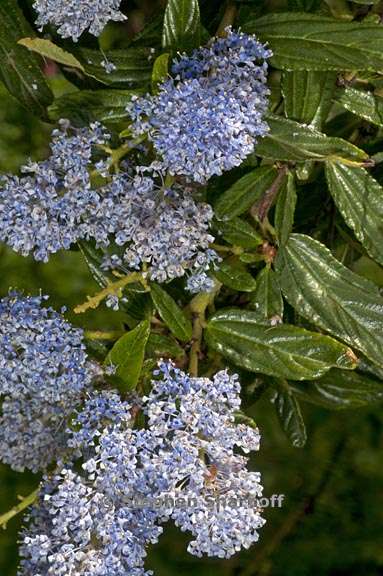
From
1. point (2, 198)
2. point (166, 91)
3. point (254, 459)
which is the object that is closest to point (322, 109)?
point (166, 91)

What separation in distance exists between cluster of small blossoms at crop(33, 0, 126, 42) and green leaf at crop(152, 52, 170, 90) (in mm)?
44

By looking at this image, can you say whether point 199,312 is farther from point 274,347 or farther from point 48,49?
point 48,49

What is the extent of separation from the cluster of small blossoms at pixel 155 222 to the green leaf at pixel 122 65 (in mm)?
119

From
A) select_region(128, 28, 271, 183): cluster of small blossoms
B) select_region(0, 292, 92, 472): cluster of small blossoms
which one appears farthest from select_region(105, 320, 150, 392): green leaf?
select_region(128, 28, 271, 183): cluster of small blossoms

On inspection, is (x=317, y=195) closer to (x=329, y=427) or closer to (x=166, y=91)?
(x=166, y=91)

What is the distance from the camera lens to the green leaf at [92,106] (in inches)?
32.1

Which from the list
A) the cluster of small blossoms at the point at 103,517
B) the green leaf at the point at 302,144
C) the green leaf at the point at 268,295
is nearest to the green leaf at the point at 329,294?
the green leaf at the point at 268,295

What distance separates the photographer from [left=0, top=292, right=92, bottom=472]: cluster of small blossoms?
757mm

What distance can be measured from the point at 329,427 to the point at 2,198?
4.21ft

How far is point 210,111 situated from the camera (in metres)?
0.68

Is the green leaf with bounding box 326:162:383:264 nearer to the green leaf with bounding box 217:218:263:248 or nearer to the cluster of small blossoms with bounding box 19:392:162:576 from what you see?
the green leaf with bounding box 217:218:263:248

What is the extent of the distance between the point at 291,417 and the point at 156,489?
347mm

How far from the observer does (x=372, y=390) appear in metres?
1.02

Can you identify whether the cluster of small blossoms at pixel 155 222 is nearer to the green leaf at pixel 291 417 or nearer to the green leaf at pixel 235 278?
the green leaf at pixel 235 278
